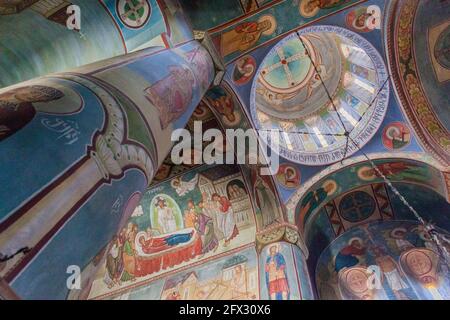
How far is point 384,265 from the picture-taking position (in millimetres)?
8547

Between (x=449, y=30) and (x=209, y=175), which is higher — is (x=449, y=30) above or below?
above

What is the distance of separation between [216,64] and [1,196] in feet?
19.4

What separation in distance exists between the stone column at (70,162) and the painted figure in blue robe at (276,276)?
13.2ft

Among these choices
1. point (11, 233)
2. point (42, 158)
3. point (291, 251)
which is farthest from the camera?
point (291, 251)

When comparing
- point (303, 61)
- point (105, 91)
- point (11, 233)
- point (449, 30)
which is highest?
point (303, 61)

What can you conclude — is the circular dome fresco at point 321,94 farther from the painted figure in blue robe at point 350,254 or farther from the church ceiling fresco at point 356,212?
the painted figure in blue robe at point 350,254

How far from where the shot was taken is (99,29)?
18.8 ft

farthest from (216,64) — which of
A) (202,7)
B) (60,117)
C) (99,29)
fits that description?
(60,117)

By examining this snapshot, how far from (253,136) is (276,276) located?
3.58 m

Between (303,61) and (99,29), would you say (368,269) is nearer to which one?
(303,61)

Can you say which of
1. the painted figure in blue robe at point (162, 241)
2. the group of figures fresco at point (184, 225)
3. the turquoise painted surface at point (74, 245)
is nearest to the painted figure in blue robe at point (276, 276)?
the group of figures fresco at point (184, 225)

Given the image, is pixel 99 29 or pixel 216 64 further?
pixel 216 64

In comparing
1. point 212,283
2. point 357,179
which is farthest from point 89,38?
point 357,179

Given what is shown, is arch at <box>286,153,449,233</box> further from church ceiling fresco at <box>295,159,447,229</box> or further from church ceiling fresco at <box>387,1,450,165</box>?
church ceiling fresco at <box>387,1,450,165</box>
